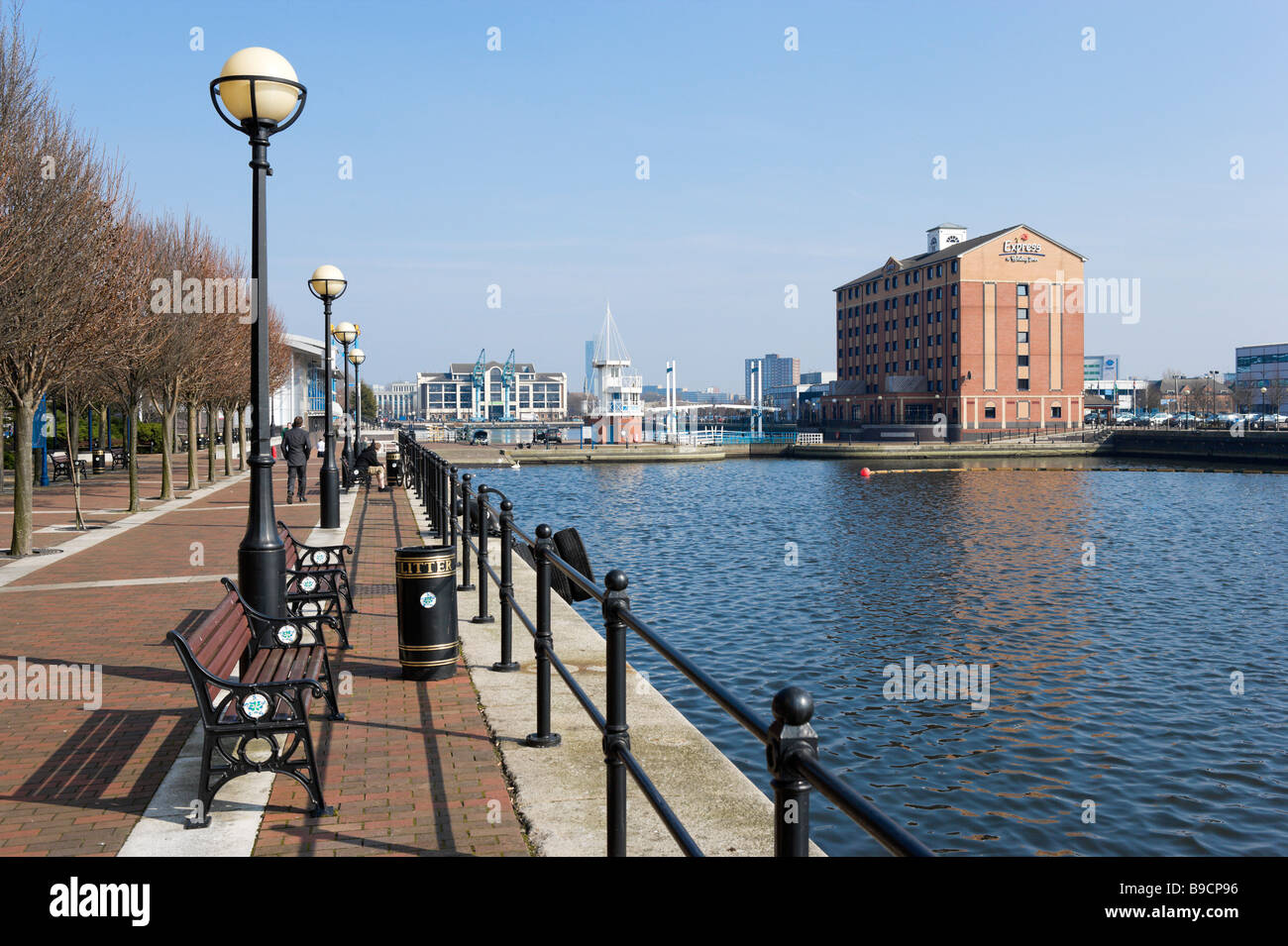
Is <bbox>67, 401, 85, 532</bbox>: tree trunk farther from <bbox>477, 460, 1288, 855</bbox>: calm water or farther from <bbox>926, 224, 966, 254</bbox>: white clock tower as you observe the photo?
<bbox>926, 224, 966, 254</bbox>: white clock tower

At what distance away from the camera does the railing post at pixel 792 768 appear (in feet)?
7.82

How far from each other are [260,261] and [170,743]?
13.2ft

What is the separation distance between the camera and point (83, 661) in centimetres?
898

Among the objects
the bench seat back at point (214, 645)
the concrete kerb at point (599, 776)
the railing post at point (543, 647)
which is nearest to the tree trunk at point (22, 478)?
the concrete kerb at point (599, 776)

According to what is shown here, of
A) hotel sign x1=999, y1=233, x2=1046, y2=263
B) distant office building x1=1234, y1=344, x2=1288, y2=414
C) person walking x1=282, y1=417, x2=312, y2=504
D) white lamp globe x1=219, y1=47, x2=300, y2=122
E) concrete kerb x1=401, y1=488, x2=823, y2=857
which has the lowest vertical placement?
concrete kerb x1=401, y1=488, x2=823, y2=857

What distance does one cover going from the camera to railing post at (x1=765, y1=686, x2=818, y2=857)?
238 cm

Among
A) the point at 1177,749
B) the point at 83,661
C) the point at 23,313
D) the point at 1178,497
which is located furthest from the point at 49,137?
the point at 1178,497

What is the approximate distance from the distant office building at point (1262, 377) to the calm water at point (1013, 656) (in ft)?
374

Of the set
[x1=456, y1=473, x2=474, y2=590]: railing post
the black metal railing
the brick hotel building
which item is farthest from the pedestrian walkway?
the brick hotel building

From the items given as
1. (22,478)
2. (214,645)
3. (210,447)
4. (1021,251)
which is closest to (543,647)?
(214,645)

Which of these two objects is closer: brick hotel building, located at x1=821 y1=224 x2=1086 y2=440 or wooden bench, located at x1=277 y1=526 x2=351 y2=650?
wooden bench, located at x1=277 y1=526 x2=351 y2=650

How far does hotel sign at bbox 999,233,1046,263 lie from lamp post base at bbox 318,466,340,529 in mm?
90648

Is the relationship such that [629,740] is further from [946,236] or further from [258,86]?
[946,236]
